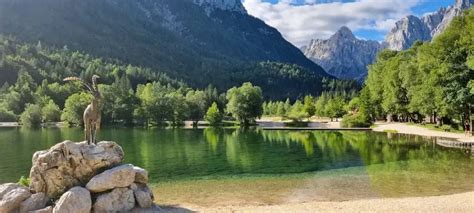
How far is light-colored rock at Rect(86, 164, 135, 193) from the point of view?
2452cm

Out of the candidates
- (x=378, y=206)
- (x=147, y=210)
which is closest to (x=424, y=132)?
(x=378, y=206)

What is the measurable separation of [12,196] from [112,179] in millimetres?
5136

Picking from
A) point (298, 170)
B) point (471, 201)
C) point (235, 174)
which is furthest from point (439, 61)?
point (471, 201)

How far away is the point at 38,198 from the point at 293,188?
1918 cm

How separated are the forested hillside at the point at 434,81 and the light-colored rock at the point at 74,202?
57.6m

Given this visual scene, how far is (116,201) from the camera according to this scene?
963 inches

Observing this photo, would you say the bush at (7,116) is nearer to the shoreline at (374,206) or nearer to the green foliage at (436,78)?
the green foliage at (436,78)

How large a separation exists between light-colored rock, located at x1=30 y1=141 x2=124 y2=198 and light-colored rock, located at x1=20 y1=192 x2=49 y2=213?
2.07 ft

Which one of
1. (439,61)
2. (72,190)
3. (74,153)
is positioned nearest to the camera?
(72,190)

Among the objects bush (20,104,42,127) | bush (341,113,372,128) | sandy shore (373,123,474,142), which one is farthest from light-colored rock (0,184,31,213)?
bush (20,104,42,127)

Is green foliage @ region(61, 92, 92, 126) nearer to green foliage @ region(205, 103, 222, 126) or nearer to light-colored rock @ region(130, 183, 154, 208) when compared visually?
green foliage @ region(205, 103, 222, 126)

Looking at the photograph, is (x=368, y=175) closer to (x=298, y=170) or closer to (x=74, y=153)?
(x=298, y=170)

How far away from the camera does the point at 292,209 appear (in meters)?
26.4

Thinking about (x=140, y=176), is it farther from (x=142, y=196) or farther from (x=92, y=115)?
(x=92, y=115)
